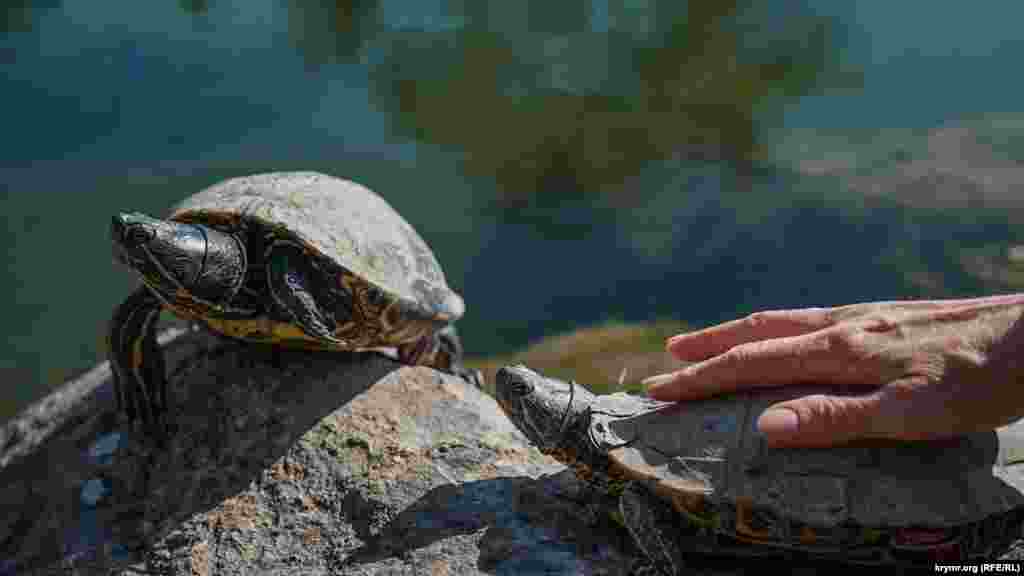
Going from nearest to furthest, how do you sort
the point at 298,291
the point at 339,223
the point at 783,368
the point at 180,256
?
the point at 783,368, the point at 180,256, the point at 298,291, the point at 339,223

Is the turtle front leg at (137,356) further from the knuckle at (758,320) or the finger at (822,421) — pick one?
the finger at (822,421)

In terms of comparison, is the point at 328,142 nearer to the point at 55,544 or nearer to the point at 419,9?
the point at 419,9

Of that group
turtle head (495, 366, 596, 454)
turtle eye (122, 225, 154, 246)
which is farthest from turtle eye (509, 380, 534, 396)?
turtle eye (122, 225, 154, 246)

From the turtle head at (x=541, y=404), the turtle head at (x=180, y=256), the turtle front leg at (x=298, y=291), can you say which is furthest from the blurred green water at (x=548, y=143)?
the turtle head at (x=541, y=404)

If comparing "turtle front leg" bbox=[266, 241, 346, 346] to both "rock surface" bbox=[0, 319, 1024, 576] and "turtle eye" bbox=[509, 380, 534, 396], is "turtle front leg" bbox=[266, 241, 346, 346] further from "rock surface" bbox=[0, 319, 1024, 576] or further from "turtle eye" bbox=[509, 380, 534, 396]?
"turtle eye" bbox=[509, 380, 534, 396]

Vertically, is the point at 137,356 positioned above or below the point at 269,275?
below

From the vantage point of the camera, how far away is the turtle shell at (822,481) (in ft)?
5.44

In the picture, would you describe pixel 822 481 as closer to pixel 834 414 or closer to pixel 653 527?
pixel 834 414

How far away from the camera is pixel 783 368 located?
73.0 inches

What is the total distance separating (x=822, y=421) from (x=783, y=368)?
172 mm

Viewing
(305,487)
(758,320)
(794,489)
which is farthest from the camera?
(305,487)

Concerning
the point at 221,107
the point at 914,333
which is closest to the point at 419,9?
the point at 221,107

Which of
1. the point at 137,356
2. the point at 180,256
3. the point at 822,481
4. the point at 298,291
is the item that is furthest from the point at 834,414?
the point at 137,356

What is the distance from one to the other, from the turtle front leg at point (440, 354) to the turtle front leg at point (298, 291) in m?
0.61
